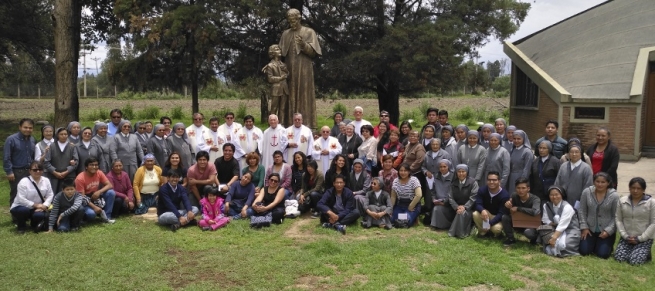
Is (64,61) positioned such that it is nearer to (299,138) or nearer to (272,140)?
(272,140)

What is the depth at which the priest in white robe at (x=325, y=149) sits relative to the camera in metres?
9.30

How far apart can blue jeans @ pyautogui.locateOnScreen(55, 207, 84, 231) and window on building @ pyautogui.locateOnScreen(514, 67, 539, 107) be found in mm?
13686

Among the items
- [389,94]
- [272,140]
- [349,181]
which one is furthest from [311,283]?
[389,94]

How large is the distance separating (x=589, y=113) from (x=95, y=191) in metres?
11.9

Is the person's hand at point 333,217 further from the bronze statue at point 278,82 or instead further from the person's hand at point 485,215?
the bronze statue at point 278,82

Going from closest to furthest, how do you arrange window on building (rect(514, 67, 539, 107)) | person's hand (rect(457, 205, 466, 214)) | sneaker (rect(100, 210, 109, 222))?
person's hand (rect(457, 205, 466, 214)), sneaker (rect(100, 210, 109, 222)), window on building (rect(514, 67, 539, 107))

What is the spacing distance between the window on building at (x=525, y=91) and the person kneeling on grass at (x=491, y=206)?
416 inches

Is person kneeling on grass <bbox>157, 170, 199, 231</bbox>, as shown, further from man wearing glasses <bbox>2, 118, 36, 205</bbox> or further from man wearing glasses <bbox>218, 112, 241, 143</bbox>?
man wearing glasses <bbox>2, 118, 36, 205</bbox>

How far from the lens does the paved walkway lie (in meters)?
10.7

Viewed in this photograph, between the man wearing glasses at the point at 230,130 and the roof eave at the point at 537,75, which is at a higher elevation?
the roof eave at the point at 537,75

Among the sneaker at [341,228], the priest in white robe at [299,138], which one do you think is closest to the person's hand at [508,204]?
the sneaker at [341,228]

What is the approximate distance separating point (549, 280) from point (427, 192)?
2832 mm

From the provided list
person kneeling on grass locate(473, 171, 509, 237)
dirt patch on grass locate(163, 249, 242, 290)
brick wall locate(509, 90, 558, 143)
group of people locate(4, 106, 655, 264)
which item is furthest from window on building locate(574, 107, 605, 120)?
dirt patch on grass locate(163, 249, 242, 290)

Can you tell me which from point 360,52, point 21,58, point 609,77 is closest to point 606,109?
point 609,77
